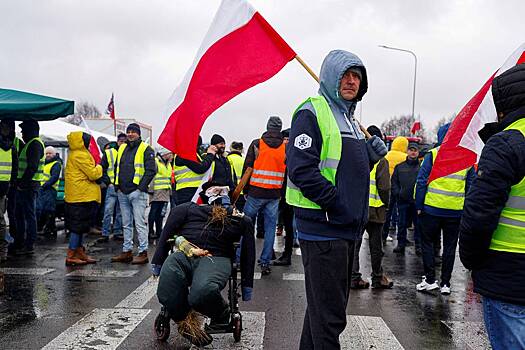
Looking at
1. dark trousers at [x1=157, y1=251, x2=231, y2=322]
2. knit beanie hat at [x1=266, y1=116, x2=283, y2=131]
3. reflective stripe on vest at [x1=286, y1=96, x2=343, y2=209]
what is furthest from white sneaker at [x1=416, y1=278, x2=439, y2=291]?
reflective stripe on vest at [x1=286, y1=96, x2=343, y2=209]

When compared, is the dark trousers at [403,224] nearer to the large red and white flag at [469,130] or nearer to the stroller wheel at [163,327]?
the large red and white flag at [469,130]

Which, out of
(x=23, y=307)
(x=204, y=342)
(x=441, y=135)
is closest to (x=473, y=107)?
(x=441, y=135)

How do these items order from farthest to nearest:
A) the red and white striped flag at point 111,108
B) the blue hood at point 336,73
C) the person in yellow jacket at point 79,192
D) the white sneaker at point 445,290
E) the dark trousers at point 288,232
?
the red and white striped flag at point 111,108, the dark trousers at point 288,232, the person in yellow jacket at point 79,192, the white sneaker at point 445,290, the blue hood at point 336,73

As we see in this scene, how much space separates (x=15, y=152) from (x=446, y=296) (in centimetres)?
666

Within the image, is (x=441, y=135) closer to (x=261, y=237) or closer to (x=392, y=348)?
(x=392, y=348)

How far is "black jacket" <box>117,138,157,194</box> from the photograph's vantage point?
27.9ft

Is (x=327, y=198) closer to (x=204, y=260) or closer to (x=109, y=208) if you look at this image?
(x=204, y=260)

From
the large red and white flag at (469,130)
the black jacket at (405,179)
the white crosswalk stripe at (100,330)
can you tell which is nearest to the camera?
the white crosswalk stripe at (100,330)

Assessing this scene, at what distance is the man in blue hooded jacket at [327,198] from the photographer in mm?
3346

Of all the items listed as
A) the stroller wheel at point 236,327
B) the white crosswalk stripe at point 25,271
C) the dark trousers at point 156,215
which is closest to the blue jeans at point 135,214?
the white crosswalk stripe at point 25,271

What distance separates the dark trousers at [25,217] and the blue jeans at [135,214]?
6.19 feet

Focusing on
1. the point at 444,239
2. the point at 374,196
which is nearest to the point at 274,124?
the point at 374,196

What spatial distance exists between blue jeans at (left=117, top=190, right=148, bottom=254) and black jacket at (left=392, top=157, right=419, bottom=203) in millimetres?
5181

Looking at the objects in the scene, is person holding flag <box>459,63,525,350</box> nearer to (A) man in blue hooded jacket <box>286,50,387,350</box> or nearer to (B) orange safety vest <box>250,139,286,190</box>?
(A) man in blue hooded jacket <box>286,50,387,350</box>
